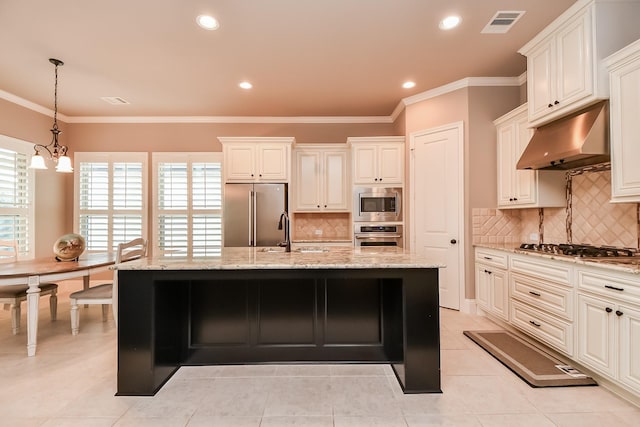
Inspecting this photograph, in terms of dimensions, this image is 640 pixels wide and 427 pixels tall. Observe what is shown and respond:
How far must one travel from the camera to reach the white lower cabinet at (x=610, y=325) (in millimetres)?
1776

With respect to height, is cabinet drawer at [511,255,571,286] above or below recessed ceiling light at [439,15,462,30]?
below

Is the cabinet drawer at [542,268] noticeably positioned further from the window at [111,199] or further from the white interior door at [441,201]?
the window at [111,199]

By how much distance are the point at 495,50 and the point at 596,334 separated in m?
2.67

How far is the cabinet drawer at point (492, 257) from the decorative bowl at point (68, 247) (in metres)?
4.29

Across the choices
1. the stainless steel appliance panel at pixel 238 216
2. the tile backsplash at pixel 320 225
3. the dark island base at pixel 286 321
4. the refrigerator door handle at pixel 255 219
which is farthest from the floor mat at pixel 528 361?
the stainless steel appliance panel at pixel 238 216

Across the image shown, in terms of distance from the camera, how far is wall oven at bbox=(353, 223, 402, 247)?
425cm

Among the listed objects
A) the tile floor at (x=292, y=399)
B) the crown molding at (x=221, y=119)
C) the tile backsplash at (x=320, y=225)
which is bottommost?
the tile floor at (x=292, y=399)

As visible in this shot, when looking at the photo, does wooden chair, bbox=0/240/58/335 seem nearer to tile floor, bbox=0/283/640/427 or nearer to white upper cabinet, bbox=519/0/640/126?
tile floor, bbox=0/283/640/427

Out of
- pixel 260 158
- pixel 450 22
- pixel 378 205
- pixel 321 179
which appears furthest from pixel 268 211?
pixel 450 22

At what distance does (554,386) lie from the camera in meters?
2.06

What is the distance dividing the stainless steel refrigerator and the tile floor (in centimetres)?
207

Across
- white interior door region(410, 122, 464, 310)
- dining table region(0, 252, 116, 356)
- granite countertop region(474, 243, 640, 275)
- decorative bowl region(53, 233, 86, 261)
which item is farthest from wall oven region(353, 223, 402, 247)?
decorative bowl region(53, 233, 86, 261)

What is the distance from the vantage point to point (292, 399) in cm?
194

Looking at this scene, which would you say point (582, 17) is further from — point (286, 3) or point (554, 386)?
point (554, 386)
